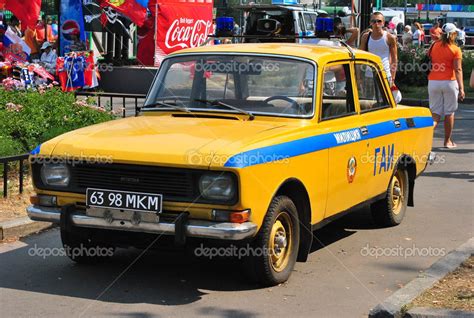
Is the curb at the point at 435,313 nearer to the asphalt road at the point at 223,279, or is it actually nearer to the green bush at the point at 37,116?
the asphalt road at the point at 223,279

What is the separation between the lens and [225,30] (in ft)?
30.1

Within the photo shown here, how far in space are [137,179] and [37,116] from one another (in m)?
4.95

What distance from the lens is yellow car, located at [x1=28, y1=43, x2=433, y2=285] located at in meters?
6.18

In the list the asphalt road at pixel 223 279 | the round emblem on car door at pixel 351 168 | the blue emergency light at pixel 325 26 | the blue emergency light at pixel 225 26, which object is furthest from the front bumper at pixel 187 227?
the blue emergency light at pixel 225 26

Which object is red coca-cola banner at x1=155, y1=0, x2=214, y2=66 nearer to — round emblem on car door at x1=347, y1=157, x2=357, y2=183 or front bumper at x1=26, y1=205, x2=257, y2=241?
round emblem on car door at x1=347, y1=157, x2=357, y2=183

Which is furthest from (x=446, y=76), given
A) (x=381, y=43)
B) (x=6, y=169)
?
(x=6, y=169)

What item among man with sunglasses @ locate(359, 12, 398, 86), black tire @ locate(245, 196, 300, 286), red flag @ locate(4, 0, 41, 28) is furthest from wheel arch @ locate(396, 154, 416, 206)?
red flag @ locate(4, 0, 41, 28)

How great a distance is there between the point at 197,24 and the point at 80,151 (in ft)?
56.1

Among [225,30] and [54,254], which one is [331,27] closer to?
[225,30]

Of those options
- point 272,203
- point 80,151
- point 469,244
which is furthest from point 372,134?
point 80,151

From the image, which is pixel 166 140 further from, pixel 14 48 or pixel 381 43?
pixel 14 48

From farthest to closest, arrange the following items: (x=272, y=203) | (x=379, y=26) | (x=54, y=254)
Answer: (x=379, y=26) < (x=54, y=254) < (x=272, y=203)

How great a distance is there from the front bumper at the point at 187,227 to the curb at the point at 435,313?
1.23 meters

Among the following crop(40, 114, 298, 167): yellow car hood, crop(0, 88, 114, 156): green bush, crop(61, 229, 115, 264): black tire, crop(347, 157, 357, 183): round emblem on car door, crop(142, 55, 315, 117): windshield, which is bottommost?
crop(61, 229, 115, 264): black tire
